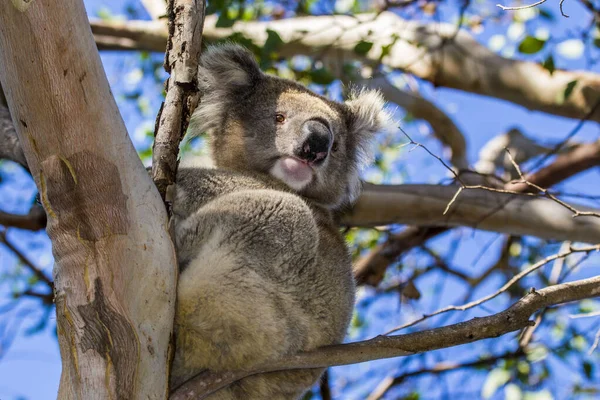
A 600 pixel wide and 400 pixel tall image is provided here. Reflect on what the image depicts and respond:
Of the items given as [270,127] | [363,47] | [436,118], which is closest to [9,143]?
[270,127]

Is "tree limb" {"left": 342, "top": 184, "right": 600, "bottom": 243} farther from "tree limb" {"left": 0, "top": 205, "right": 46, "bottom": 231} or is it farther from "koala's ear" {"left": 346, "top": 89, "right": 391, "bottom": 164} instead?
"tree limb" {"left": 0, "top": 205, "right": 46, "bottom": 231}

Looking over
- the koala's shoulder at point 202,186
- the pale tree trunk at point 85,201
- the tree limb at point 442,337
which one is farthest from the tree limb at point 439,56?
the pale tree trunk at point 85,201

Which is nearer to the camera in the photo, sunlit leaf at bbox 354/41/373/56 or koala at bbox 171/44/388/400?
koala at bbox 171/44/388/400

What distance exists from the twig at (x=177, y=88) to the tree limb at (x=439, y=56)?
2.70 meters

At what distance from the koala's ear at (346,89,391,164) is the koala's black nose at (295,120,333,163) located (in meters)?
0.62

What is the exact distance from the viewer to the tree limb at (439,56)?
5477 mm

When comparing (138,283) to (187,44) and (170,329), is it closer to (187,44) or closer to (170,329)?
(170,329)

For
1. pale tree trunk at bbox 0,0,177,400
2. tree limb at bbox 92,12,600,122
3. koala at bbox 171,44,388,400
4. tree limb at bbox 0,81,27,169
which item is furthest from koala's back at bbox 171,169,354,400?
tree limb at bbox 92,12,600,122

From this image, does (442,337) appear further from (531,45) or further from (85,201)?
(531,45)

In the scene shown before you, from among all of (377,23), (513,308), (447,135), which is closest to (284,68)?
(377,23)

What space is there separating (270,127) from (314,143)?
338mm

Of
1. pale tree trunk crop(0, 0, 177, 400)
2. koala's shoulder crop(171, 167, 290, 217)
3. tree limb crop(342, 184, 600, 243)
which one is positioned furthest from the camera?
tree limb crop(342, 184, 600, 243)

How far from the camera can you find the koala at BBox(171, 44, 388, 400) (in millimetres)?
2607

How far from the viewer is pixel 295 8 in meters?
6.65
